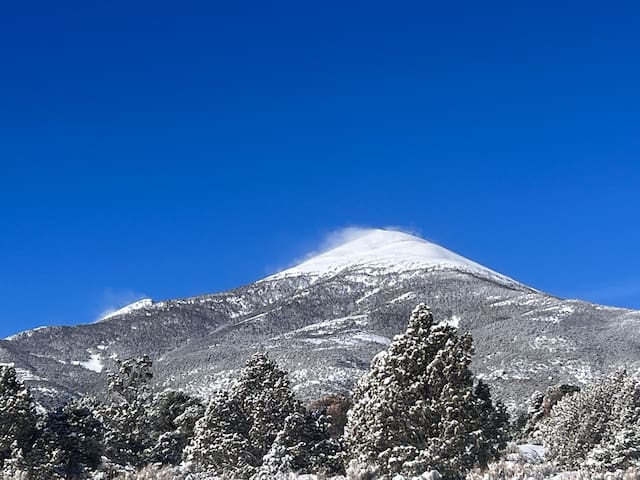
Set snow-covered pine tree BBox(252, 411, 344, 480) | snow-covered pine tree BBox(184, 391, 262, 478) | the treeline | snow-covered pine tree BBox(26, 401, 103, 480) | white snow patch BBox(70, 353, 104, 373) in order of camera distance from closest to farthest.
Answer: the treeline → snow-covered pine tree BBox(252, 411, 344, 480) → snow-covered pine tree BBox(184, 391, 262, 478) → snow-covered pine tree BBox(26, 401, 103, 480) → white snow patch BBox(70, 353, 104, 373)

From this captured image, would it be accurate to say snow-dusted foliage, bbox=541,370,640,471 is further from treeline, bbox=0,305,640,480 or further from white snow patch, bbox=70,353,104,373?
white snow patch, bbox=70,353,104,373

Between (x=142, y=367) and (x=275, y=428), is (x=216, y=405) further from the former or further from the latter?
(x=142, y=367)

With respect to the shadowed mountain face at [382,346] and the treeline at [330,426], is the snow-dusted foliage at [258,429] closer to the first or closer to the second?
the treeline at [330,426]

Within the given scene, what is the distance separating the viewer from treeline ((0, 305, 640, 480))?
1612 cm

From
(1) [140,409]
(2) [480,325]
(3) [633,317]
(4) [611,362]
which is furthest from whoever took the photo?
(2) [480,325]

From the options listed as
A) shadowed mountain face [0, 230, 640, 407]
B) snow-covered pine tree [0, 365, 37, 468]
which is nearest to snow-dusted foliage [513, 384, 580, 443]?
shadowed mountain face [0, 230, 640, 407]

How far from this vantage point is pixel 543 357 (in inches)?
4272

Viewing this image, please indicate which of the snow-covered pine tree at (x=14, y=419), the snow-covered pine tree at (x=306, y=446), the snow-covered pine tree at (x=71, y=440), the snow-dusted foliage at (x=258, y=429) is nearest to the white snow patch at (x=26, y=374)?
the snow-covered pine tree at (x=71, y=440)

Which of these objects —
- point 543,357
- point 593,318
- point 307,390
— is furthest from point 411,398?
point 593,318

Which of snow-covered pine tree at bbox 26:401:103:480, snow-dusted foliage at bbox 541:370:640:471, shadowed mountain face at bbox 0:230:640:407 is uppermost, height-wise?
shadowed mountain face at bbox 0:230:640:407

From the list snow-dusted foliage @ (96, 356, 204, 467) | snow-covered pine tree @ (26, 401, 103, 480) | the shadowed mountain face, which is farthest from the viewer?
the shadowed mountain face

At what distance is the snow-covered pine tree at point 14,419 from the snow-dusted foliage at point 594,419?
57.4ft

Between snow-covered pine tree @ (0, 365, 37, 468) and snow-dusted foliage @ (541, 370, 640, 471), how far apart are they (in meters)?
17.5

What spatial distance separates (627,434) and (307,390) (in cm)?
7505
